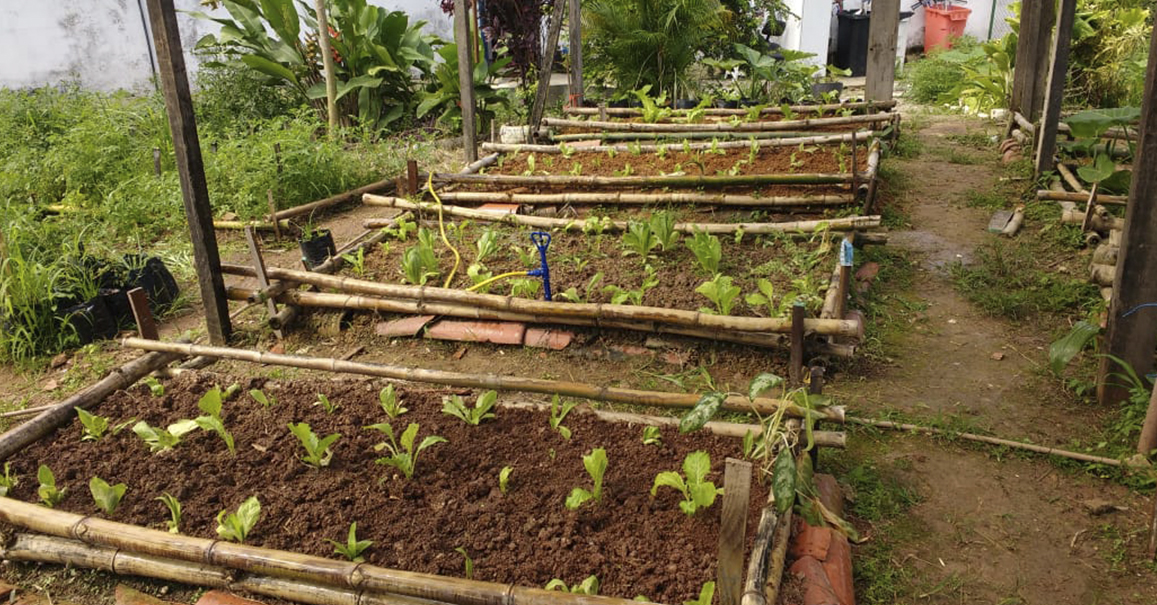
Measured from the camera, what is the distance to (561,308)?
3.75m

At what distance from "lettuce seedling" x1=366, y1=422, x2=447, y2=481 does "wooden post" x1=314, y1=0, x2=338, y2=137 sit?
5214mm

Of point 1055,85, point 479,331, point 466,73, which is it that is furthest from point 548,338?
point 1055,85

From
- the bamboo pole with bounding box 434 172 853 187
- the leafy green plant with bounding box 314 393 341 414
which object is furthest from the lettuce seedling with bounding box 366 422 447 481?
the bamboo pole with bounding box 434 172 853 187

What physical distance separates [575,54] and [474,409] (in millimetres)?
6458

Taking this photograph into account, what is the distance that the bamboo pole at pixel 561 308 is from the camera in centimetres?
338

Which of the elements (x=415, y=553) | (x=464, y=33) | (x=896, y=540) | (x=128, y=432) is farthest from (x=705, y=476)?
(x=464, y=33)

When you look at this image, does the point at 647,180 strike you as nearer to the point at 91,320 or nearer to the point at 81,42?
the point at 91,320

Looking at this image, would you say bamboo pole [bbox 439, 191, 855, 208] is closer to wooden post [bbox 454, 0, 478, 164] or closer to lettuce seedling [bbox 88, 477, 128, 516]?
wooden post [bbox 454, 0, 478, 164]

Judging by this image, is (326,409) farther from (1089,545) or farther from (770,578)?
(1089,545)

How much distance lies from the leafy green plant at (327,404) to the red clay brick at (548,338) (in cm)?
115

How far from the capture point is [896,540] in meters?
2.55

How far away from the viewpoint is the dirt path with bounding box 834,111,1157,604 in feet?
7.77

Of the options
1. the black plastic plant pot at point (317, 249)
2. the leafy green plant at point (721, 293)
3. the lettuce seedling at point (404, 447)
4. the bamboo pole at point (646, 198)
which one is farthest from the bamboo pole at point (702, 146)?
the lettuce seedling at point (404, 447)

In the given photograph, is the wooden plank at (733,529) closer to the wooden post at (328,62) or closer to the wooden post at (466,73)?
the wooden post at (466,73)
